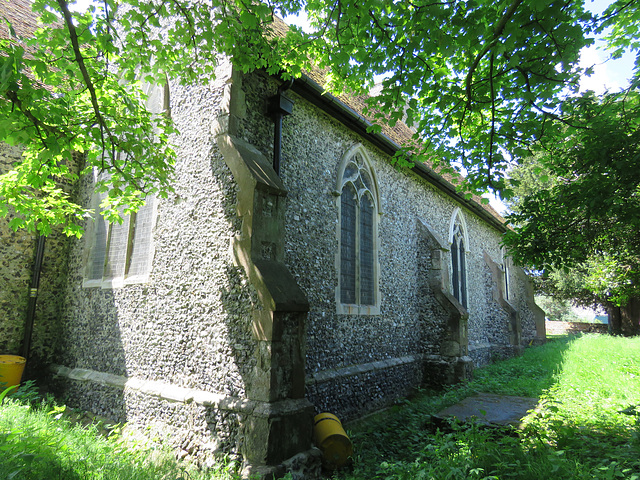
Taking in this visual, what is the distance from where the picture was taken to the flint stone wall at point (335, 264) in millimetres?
6309

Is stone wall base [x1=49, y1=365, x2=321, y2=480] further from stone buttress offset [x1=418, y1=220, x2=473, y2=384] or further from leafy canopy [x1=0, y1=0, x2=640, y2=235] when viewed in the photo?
stone buttress offset [x1=418, y1=220, x2=473, y2=384]

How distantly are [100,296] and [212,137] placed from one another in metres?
4.04

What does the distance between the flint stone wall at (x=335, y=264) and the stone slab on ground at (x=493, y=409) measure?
55.4 inches

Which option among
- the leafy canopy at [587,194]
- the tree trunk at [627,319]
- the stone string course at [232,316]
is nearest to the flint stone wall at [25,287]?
the stone string course at [232,316]

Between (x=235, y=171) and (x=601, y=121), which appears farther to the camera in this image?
(x=235, y=171)

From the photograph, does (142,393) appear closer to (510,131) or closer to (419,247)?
(510,131)

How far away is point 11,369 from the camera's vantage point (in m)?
6.85

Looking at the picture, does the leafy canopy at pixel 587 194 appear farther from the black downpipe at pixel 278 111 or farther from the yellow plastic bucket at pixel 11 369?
the yellow plastic bucket at pixel 11 369

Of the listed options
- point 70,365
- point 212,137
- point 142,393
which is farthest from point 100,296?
point 212,137

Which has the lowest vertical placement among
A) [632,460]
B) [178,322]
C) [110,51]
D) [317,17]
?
[632,460]

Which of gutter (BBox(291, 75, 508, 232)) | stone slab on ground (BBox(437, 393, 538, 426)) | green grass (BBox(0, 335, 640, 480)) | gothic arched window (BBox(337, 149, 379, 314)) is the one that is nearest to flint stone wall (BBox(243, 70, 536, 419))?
gutter (BBox(291, 75, 508, 232))

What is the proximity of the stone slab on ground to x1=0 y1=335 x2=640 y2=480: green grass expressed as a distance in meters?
0.42

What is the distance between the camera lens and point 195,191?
19.1 feet

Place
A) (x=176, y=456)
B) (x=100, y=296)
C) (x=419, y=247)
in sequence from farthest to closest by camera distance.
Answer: (x=419, y=247)
(x=100, y=296)
(x=176, y=456)
